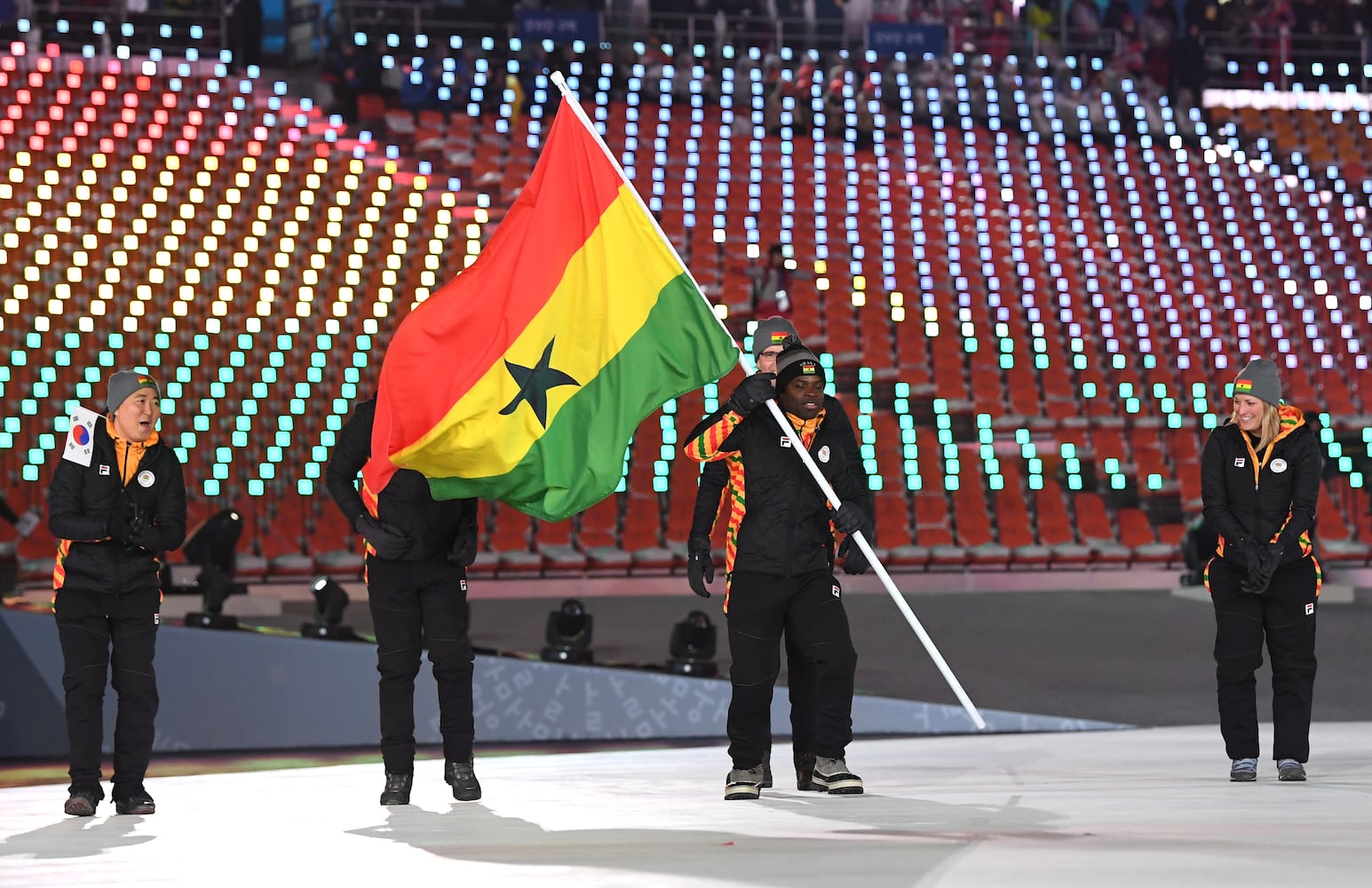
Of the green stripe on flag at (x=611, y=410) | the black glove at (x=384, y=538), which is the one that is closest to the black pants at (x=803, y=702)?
the green stripe on flag at (x=611, y=410)

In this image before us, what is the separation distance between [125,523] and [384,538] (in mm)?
726

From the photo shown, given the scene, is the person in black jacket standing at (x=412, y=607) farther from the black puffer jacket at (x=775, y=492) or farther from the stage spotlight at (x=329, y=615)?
the stage spotlight at (x=329, y=615)

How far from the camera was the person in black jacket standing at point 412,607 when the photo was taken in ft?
16.4

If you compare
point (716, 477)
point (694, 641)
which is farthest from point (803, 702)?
point (694, 641)

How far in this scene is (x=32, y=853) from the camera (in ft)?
13.6

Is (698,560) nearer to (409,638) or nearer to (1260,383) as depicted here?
(409,638)

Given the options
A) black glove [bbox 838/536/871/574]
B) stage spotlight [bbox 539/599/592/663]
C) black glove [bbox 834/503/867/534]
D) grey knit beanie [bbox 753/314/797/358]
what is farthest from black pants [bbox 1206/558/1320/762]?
stage spotlight [bbox 539/599/592/663]

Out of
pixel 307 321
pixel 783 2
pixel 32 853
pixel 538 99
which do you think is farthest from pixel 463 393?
pixel 783 2

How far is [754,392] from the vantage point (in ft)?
15.7

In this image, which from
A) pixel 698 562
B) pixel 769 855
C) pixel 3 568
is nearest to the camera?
pixel 769 855

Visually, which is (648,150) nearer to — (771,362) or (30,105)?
(30,105)

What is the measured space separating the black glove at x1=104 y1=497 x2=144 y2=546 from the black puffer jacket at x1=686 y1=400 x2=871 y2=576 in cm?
156

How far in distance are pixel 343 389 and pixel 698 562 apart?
9871mm

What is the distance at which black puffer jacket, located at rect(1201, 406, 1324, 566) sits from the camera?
210 inches
